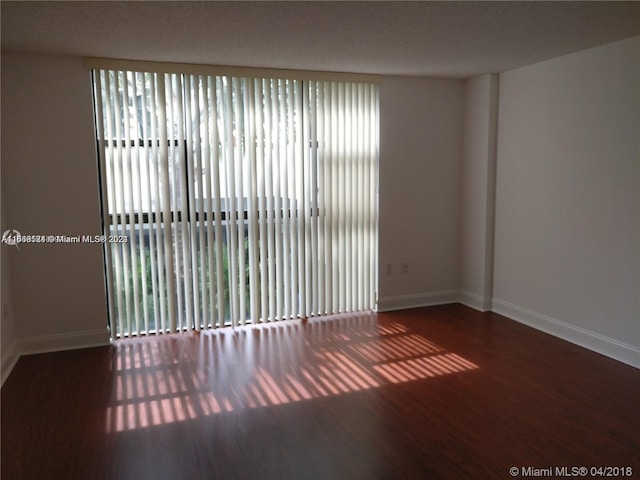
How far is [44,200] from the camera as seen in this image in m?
4.14

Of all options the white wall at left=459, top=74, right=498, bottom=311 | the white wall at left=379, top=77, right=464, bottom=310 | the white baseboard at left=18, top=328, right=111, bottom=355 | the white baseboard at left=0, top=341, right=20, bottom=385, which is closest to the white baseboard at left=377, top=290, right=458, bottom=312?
the white wall at left=379, top=77, right=464, bottom=310

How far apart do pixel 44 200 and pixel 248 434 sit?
2.67 metres

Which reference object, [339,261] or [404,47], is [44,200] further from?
[404,47]

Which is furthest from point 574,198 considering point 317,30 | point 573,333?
point 317,30

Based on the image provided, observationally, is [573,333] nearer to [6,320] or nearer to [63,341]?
[63,341]

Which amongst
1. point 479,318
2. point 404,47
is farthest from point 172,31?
point 479,318

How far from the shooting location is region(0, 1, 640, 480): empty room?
2.90 metres

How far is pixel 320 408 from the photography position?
10.6 ft

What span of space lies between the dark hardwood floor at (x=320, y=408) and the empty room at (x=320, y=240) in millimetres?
20

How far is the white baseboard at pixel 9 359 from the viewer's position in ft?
12.2

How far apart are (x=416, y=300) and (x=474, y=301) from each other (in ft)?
2.04

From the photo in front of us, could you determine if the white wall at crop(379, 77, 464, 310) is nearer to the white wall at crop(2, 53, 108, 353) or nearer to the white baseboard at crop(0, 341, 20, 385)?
the white wall at crop(2, 53, 108, 353)

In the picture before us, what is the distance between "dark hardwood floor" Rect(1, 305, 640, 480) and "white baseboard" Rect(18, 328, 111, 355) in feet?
0.37

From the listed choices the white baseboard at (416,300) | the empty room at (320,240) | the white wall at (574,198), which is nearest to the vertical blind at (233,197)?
the empty room at (320,240)
